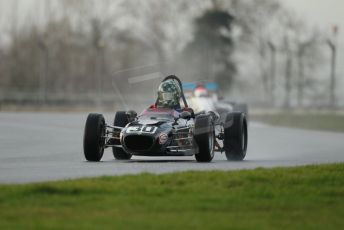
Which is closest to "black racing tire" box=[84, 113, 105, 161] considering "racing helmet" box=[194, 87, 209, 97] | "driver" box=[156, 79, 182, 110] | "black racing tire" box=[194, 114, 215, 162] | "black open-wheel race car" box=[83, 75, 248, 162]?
"black open-wheel race car" box=[83, 75, 248, 162]

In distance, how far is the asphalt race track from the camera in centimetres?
1816

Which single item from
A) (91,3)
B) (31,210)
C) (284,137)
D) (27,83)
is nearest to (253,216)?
(31,210)

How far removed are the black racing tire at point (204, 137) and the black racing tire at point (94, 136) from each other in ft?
5.49

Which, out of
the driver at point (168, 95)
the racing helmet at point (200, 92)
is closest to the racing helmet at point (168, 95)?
Result: the driver at point (168, 95)

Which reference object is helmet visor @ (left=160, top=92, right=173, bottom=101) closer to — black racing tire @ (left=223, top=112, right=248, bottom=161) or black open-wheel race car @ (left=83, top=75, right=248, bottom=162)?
black open-wheel race car @ (left=83, top=75, right=248, bottom=162)

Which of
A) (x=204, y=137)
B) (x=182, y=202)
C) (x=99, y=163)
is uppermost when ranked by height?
(x=204, y=137)

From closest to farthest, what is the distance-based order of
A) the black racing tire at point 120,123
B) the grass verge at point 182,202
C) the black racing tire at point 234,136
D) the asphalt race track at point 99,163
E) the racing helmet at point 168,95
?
the grass verge at point 182,202, the asphalt race track at point 99,163, the racing helmet at point 168,95, the black racing tire at point 234,136, the black racing tire at point 120,123

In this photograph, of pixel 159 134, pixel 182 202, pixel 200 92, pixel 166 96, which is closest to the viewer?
pixel 182 202

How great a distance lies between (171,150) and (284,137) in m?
16.8

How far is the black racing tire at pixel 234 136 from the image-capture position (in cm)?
2192

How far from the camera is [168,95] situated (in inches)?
854

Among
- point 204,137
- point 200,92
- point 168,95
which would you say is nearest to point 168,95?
point 168,95

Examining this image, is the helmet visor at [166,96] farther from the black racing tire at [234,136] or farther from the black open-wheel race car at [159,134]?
the black racing tire at [234,136]

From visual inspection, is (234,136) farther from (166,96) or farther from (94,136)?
(94,136)
